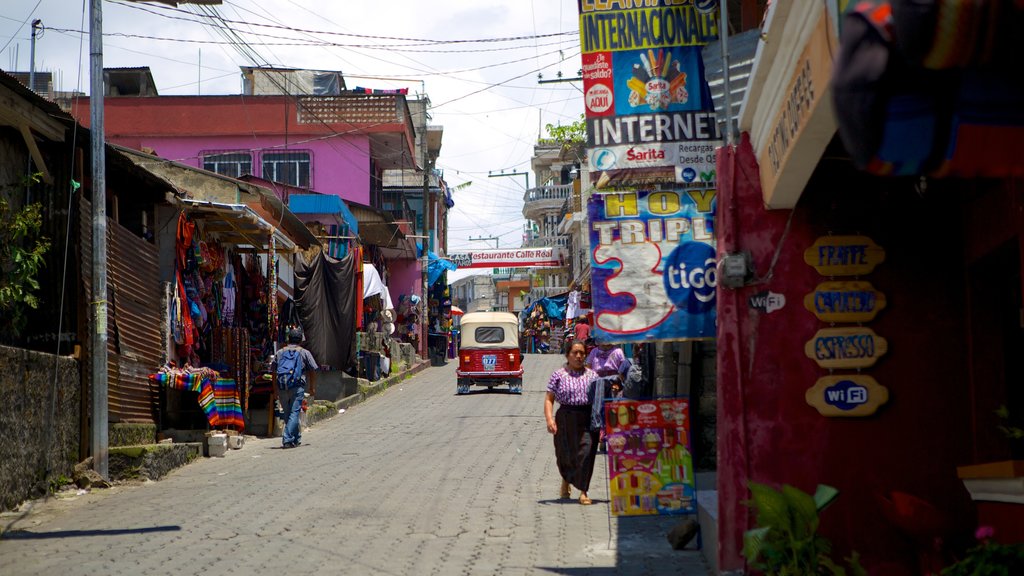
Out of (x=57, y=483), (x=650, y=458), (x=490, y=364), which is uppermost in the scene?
(x=490, y=364)

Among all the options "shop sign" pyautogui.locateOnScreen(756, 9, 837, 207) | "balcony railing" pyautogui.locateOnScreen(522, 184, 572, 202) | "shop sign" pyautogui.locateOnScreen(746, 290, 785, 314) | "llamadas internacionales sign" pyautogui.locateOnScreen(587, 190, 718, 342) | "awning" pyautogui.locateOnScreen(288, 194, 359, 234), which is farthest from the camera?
"balcony railing" pyautogui.locateOnScreen(522, 184, 572, 202)

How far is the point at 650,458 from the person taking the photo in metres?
8.80

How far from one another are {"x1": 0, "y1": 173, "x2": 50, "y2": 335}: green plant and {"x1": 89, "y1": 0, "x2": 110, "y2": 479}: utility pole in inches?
29.8

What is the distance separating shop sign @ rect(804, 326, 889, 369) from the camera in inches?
264

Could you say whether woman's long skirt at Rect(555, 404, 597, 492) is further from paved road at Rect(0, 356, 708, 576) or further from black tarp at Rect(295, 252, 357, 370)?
black tarp at Rect(295, 252, 357, 370)

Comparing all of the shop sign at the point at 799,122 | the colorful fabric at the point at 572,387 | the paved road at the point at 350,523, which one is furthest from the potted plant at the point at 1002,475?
the colorful fabric at the point at 572,387

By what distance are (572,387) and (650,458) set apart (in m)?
2.80

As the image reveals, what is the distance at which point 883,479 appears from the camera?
6.66 m

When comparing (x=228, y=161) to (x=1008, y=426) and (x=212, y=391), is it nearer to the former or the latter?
(x=212, y=391)

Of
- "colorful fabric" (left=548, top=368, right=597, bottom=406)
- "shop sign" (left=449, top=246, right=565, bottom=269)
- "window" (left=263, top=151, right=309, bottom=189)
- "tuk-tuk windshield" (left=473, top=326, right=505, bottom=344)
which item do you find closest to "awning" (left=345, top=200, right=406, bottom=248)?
"window" (left=263, top=151, right=309, bottom=189)

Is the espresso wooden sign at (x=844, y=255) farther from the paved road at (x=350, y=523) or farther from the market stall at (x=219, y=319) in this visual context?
the market stall at (x=219, y=319)

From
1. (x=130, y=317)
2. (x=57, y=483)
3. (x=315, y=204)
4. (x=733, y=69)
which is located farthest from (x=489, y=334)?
(x=733, y=69)

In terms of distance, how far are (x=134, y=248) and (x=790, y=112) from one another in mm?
11254

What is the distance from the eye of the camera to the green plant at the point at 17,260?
35.9 ft
